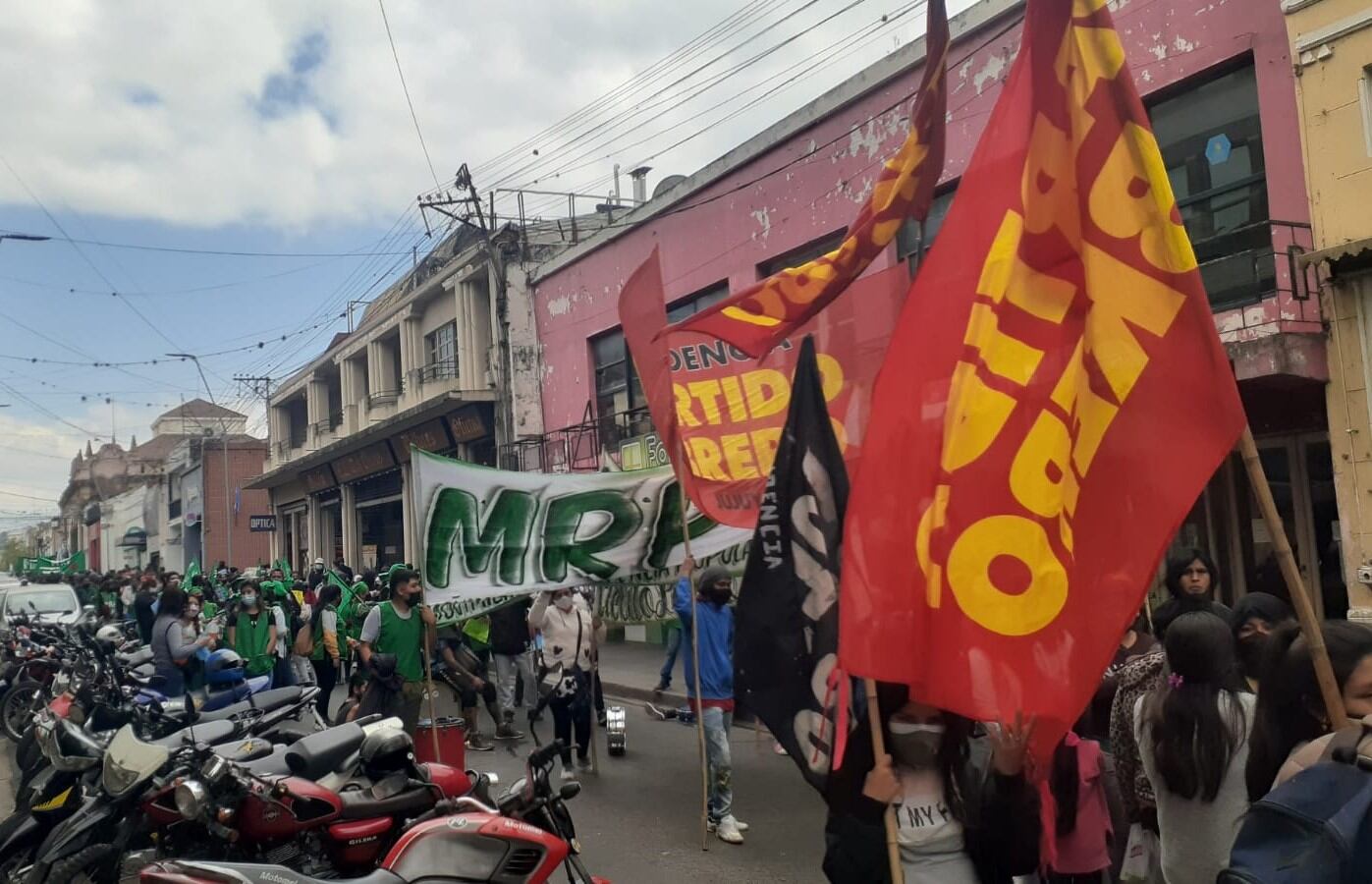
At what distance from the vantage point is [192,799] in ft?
14.7

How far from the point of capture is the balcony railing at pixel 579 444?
61.3ft

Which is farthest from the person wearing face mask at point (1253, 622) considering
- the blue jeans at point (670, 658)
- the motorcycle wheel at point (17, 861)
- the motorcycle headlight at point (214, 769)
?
the blue jeans at point (670, 658)

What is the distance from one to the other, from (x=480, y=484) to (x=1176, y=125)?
24.8 ft

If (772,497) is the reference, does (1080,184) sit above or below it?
above

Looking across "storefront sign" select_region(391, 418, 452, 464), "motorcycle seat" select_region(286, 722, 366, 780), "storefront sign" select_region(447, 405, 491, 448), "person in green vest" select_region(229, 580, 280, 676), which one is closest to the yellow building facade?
"motorcycle seat" select_region(286, 722, 366, 780)

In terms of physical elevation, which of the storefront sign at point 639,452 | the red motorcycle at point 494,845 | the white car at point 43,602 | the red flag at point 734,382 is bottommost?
the red motorcycle at point 494,845

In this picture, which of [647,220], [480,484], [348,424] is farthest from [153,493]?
[480,484]

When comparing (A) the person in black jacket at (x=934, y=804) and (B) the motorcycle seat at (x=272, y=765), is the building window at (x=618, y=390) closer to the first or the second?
(B) the motorcycle seat at (x=272, y=765)

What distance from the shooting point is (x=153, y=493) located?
60531mm

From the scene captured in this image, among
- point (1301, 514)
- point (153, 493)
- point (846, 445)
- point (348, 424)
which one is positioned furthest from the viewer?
point (153, 493)

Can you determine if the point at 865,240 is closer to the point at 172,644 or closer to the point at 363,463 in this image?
the point at 172,644

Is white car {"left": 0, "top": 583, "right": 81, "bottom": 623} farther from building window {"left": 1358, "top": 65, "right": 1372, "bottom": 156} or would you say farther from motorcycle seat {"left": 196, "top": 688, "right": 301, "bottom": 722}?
building window {"left": 1358, "top": 65, "right": 1372, "bottom": 156}

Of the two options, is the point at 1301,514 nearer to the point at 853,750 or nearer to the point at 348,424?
the point at 853,750

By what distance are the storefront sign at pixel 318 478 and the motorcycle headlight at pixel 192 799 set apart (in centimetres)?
3069
